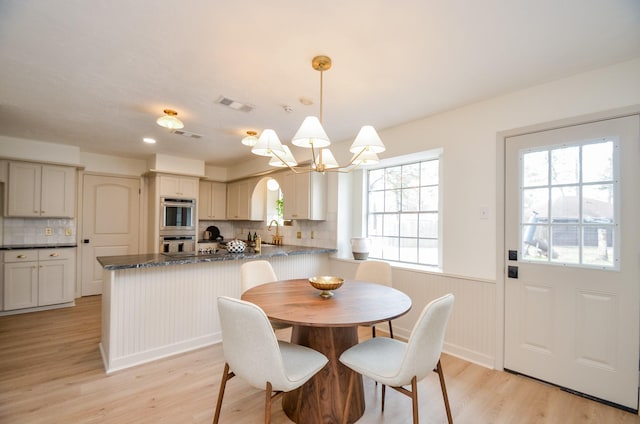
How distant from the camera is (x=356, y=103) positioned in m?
2.77

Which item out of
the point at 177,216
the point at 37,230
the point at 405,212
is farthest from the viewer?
the point at 177,216

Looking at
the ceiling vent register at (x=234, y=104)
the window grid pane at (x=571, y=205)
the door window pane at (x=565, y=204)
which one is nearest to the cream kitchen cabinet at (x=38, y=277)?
the ceiling vent register at (x=234, y=104)

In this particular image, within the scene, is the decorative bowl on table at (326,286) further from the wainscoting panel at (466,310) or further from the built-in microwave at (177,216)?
the built-in microwave at (177,216)

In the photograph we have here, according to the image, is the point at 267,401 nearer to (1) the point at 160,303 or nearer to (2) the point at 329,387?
(2) the point at 329,387

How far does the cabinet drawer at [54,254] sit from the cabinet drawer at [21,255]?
2.4 inches

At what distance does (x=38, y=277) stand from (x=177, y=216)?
6.49ft

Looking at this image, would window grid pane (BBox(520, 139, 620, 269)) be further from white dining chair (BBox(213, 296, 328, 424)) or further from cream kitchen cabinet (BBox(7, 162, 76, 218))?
cream kitchen cabinet (BBox(7, 162, 76, 218))

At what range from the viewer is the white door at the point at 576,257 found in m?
2.03

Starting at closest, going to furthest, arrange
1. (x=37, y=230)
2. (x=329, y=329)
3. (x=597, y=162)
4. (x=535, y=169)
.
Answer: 1. (x=329, y=329)
2. (x=597, y=162)
3. (x=535, y=169)
4. (x=37, y=230)

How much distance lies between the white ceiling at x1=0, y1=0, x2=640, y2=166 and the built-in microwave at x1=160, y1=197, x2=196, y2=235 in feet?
6.67

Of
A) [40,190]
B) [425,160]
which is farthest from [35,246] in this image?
[425,160]

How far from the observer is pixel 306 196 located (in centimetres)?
419

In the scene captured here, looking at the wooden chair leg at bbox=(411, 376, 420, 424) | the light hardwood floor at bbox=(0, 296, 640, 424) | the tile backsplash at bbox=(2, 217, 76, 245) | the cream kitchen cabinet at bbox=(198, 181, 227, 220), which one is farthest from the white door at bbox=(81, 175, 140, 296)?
the wooden chair leg at bbox=(411, 376, 420, 424)

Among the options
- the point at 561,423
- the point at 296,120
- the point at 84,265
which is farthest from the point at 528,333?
the point at 84,265
